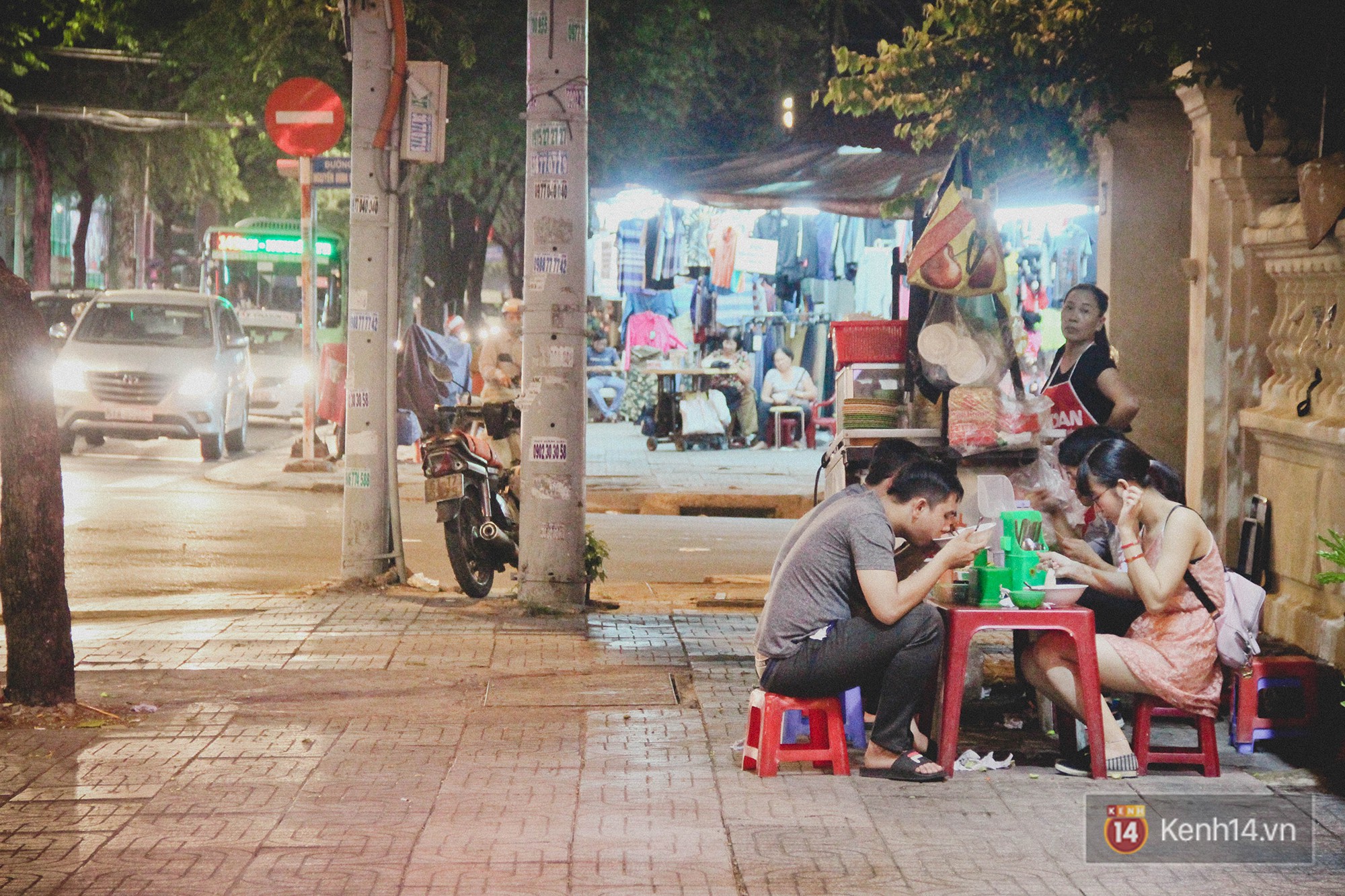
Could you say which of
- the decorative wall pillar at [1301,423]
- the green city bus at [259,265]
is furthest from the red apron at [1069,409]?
the green city bus at [259,265]

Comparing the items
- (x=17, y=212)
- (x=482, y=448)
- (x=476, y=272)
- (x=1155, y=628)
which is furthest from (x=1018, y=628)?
(x=17, y=212)

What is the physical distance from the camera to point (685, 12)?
63.5 ft

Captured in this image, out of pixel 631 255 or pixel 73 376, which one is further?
pixel 631 255

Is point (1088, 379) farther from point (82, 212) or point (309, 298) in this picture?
point (82, 212)

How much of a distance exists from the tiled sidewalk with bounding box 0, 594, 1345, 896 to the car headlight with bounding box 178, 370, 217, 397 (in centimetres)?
1089

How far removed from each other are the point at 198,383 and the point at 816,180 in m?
8.36

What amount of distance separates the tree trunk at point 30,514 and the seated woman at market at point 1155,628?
13.3 ft

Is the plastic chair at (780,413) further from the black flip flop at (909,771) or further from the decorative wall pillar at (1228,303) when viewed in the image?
the black flip flop at (909,771)

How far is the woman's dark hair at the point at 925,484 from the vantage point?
18.2 ft

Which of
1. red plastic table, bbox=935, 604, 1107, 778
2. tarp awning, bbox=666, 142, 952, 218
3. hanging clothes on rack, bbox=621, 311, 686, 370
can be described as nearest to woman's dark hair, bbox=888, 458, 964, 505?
red plastic table, bbox=935, 604, 1107, 778

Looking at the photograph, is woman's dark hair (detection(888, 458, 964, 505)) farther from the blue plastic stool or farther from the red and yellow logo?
the red and yellow logo

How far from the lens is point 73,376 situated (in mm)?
17953

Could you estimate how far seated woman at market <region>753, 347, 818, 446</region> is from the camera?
70.3 feet

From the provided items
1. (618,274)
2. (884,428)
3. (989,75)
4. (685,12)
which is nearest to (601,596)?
(884,428)
